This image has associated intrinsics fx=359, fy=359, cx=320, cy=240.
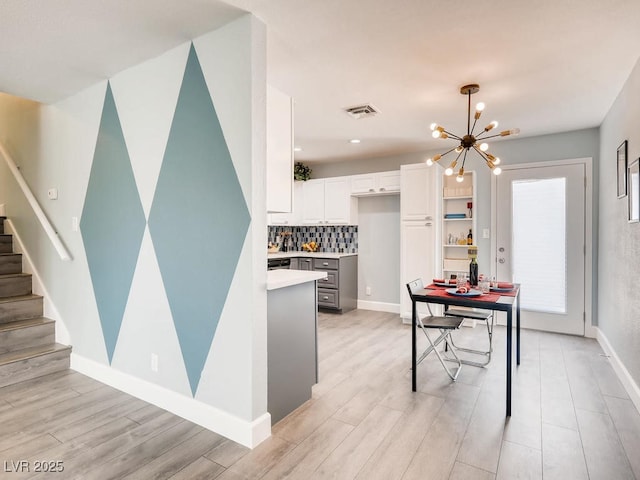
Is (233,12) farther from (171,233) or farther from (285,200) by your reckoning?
(171,233)

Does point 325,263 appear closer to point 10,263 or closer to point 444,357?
point 444,357

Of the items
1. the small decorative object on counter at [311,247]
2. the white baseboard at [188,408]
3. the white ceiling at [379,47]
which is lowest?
the white baseboard at [188,408]

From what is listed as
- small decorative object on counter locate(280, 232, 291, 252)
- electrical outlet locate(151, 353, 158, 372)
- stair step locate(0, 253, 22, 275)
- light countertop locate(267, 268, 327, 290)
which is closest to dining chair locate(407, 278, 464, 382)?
light countertop locate(267, 268, 327, 290)

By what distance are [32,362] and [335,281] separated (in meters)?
Answer: 3.58

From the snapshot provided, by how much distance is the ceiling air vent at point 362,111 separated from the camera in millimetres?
3493

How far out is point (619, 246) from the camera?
122 inches

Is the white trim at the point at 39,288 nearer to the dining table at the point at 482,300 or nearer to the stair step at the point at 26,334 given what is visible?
the stair step at the point at 26,334

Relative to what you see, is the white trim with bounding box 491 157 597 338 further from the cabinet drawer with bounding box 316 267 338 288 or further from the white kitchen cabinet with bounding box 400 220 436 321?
the cabinet drawer with bounding box 316 267 338 288

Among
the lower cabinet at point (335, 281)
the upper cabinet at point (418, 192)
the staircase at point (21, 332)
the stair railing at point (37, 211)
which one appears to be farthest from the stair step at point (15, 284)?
the upper cabinet at point (418, 192)

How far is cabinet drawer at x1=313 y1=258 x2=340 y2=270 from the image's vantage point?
17.8 feet

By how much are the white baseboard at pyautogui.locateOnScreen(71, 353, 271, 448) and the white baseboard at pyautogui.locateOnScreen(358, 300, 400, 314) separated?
367 centimetres

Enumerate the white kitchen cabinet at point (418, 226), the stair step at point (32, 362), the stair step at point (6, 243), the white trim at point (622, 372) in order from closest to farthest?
the white trim at point (622, 372)
the stair step at point (32, 362)
the stair step at point (6, 243)
the white kitchen cabinet at point (418, 226)

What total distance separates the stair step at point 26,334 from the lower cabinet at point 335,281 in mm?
3174

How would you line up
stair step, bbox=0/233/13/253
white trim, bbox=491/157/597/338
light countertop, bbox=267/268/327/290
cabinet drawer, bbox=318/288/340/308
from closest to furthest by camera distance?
light countertop, bbox=267/268/327/290
stair step, bbox=0/233/13/253
white trim, bbox=491/157/597/338
cabinet drawer, bbox=318/288/340/308
